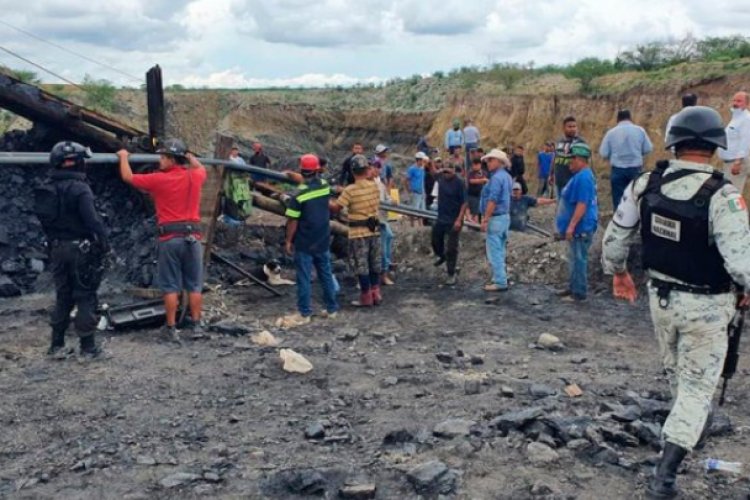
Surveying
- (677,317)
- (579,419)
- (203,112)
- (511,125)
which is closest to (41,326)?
(579,419)

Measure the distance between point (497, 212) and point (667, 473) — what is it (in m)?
6.32

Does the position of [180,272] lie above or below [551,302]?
above

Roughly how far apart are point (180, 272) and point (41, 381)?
1.84 metres

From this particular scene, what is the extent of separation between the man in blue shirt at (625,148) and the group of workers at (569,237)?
0.57 meters

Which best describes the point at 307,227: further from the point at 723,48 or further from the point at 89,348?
the point at 723,48

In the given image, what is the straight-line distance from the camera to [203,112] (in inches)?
1547

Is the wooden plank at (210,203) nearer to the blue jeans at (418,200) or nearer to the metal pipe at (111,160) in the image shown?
→ the metal pipe at (111,160)

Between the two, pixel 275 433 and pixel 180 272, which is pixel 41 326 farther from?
pixel 275 433

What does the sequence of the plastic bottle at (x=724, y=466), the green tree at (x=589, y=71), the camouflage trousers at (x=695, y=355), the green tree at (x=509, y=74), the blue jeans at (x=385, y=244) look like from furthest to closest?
the green tree at (x=509, y=74) → the green tree at (x=589, y=71) → the blue jeans at (x=385, y=244) → the plastic bottle at (x=724, y=466) → the camouflage trousers at (x=695, y=355)

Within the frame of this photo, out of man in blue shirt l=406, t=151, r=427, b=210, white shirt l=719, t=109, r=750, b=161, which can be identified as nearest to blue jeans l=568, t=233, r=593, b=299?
white shirt l=719, t=109, r=750, b=161

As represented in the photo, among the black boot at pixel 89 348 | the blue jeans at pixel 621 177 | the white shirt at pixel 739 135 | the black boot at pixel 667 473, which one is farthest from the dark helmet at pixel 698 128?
the blue jeans at pixel 621 177

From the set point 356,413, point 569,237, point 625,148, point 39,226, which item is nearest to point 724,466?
point 356,413

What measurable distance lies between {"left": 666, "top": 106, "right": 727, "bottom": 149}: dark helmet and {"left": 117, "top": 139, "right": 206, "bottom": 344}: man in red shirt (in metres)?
4.87

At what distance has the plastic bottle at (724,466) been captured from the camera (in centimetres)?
483
